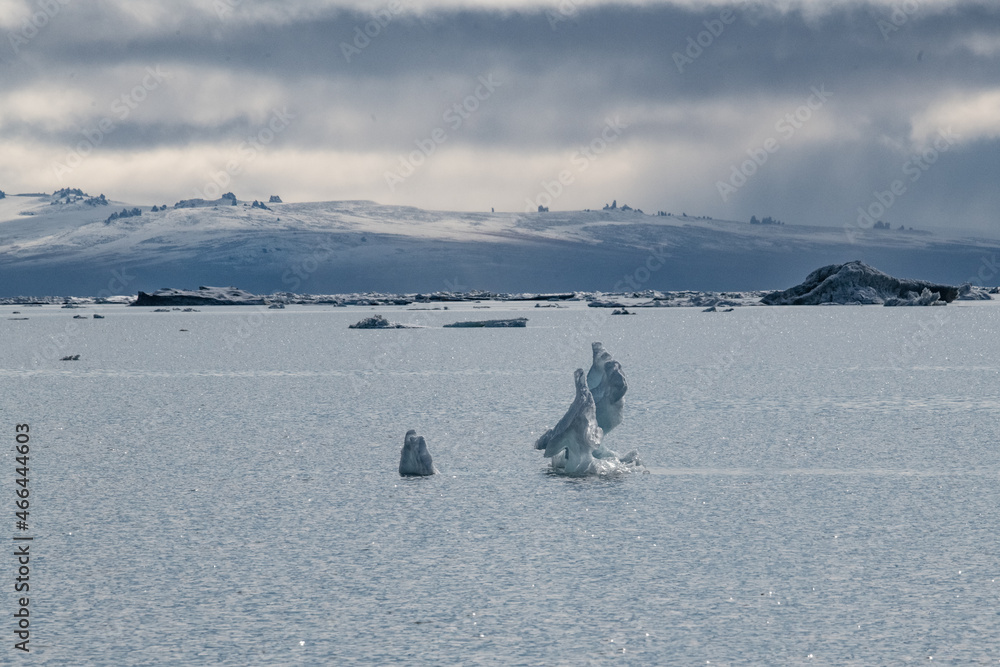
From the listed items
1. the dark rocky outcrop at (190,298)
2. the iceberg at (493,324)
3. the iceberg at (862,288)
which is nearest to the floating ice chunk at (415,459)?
the iceberg at (493,324)

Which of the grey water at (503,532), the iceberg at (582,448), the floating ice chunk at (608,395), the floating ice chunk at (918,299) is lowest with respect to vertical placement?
the grey water at (503,532)

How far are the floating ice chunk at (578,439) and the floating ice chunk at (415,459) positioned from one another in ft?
4.47

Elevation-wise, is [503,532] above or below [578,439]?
below

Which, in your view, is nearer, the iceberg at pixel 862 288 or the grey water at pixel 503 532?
the grey water at pixel 503 532

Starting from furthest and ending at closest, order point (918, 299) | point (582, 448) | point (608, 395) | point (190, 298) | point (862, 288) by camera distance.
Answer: point (190, 298) → point (862, 288) → point (918, 299) → point (608, 395) → point (582, 448)

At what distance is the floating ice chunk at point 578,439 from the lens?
1284 centimetres

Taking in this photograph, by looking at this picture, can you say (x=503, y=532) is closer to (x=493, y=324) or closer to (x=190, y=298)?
(x=493, y=324)

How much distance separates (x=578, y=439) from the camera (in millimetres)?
12969

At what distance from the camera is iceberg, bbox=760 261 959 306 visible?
89500mm

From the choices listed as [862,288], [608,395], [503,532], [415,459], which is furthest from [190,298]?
[503,532]

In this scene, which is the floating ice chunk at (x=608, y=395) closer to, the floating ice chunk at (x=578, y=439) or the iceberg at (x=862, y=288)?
the floating ice chunk at (x=578, y=439)

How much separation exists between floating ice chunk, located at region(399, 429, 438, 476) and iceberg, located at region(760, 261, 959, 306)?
80510 mm

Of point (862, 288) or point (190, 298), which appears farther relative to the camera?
point (190, 298)

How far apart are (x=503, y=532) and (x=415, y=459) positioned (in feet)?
10.4
